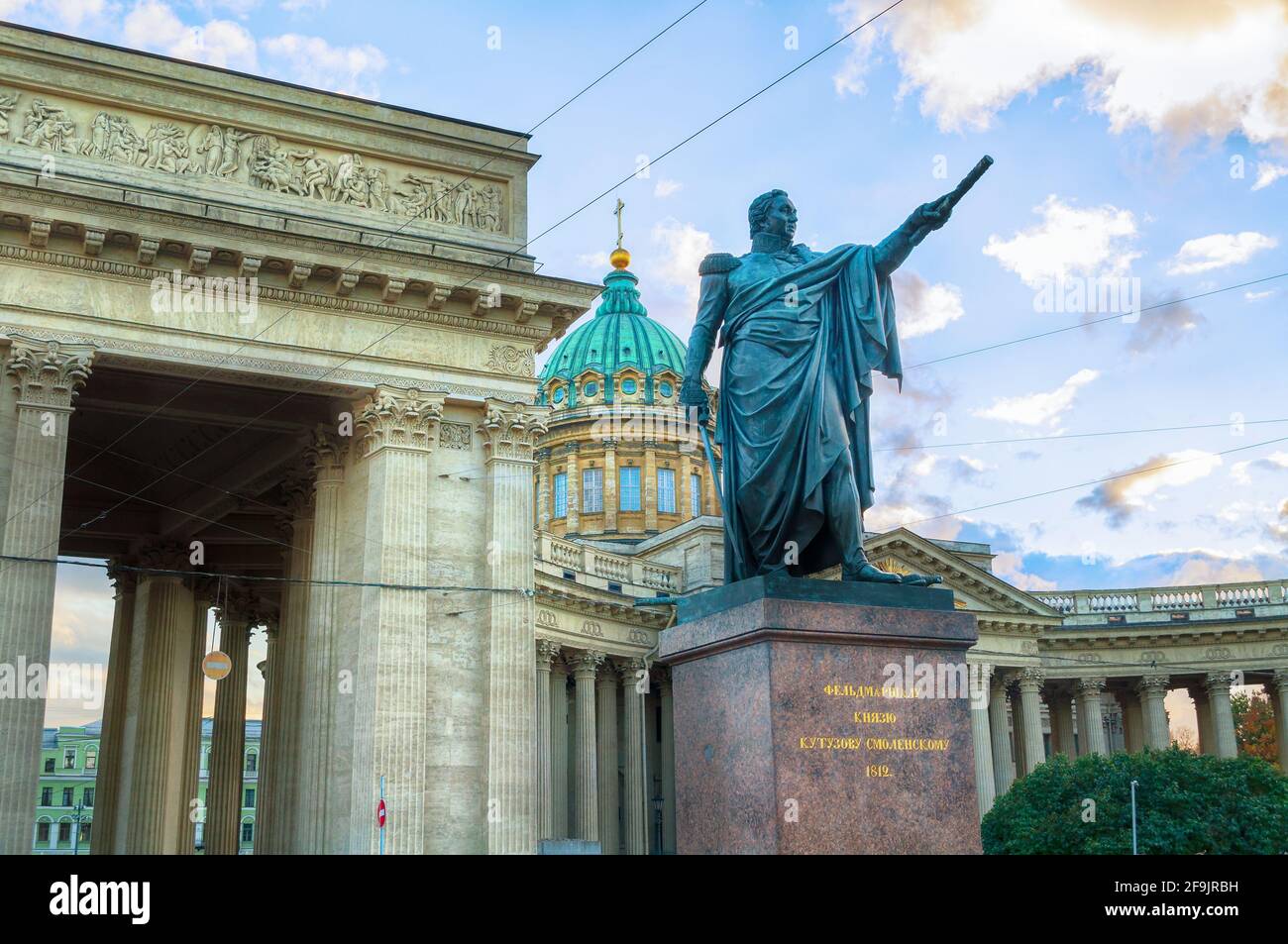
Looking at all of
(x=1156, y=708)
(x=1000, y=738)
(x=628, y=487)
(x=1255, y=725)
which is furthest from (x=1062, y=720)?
(x=628, y=487)

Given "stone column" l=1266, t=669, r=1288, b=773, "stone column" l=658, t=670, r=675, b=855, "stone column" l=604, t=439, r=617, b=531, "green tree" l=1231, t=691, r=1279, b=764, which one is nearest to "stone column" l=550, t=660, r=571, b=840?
"stone column" l=658, t=670, r=675, b=855

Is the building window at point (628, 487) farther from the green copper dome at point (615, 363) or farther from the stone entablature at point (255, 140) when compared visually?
the stone entablature at point (255, 140)

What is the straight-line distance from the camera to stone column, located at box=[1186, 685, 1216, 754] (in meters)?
70.9

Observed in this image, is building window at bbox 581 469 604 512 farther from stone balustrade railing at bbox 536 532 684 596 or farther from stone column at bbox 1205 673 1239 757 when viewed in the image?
stone column at bbox 1205 673 1239 757

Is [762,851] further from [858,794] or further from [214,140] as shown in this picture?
[214,140]

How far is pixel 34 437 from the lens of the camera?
24875mm

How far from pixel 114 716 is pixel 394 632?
14067 mm

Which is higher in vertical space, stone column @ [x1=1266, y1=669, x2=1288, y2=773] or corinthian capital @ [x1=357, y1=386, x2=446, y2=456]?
corinthian capital @ [x1=357, y1=386, x2=446, y2=456]

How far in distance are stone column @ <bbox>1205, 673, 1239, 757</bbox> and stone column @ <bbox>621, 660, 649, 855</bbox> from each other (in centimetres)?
2865

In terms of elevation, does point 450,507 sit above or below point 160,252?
below

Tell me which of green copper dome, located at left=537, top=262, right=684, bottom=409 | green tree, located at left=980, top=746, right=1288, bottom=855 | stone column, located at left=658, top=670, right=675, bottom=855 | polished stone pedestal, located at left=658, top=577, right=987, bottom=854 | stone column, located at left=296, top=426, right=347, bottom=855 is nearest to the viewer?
polished stone pedestal, located at left=658, top=577, right=987, bottom=854

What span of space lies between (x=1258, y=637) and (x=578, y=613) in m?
35.0
